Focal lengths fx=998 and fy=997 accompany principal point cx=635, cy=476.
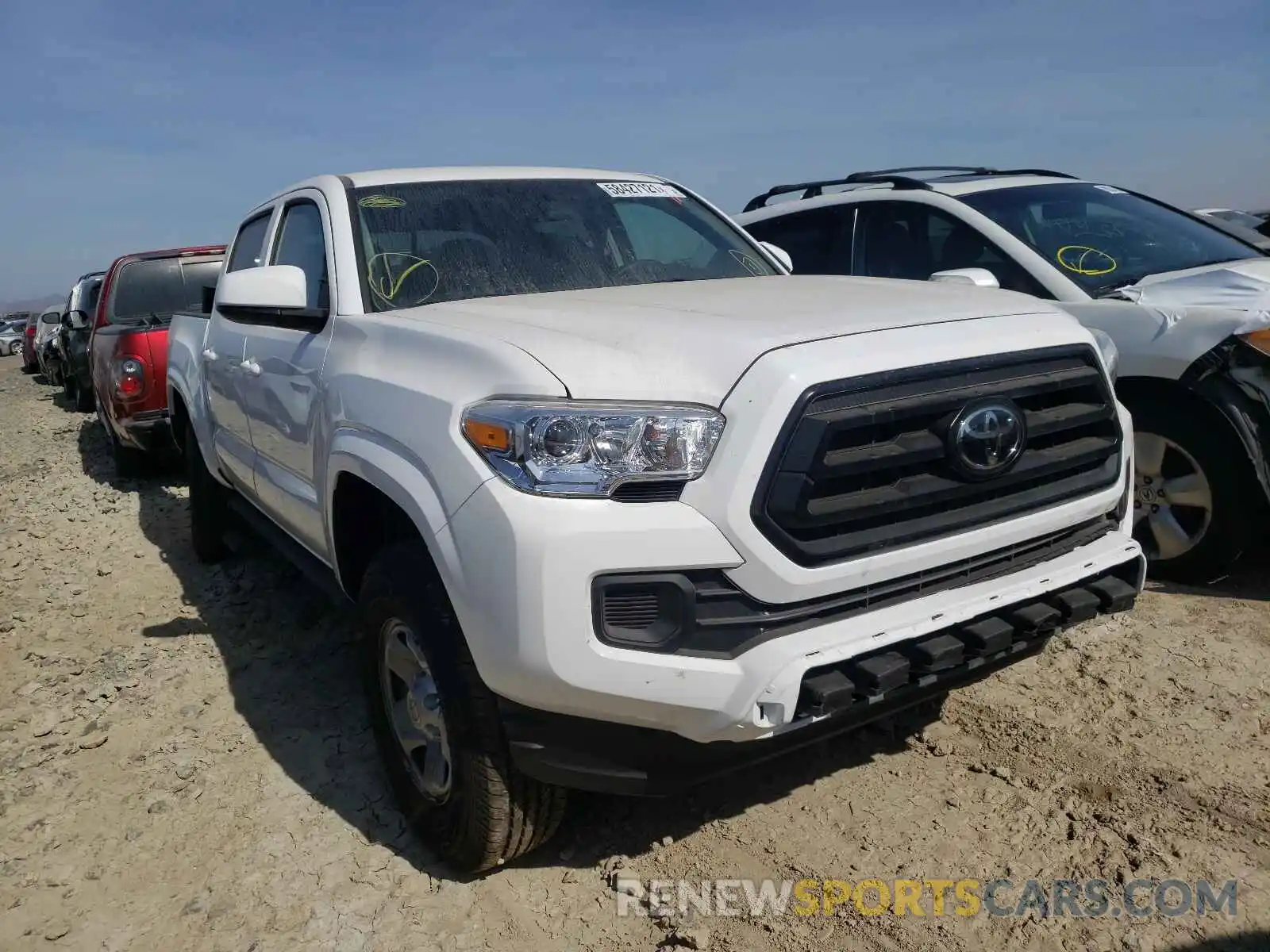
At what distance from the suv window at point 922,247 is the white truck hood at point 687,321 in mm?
1807

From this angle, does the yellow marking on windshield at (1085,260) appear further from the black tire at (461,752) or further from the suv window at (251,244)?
the suv window at (251,244)

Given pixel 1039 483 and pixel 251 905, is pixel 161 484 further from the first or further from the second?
pixel 1039 483

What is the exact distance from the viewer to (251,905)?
2.67 meters

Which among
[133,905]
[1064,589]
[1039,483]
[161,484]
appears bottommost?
[161,484]

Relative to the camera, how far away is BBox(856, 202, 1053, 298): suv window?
4.76 metres

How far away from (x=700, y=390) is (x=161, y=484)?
689 cm

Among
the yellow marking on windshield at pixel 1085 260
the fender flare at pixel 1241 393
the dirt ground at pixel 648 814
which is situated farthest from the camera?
the yellow marking on windshield at pixel 1085 260

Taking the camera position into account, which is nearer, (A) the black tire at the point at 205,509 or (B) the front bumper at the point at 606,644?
(B) the front bumper at the point at 606,644

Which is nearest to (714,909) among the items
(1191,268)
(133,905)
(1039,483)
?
(1039,483)

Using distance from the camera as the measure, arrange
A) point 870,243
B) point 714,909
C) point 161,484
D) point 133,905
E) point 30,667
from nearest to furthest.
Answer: point 714,909, point 133,905, point 30,667, point 870,243, point 161,484

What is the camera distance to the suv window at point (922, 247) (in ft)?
15.6

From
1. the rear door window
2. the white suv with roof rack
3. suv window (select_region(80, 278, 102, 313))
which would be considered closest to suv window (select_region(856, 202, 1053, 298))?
the white suv with roof rack

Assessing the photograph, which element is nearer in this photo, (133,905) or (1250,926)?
(1250,926)

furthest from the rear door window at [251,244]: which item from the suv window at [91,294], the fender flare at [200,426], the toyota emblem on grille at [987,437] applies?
the suv window at [91,294]
